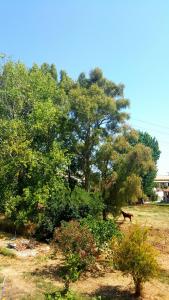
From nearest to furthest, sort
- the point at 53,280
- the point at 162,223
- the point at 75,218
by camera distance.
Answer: the point at 53,280, the point at 75,218, the point at 162,223

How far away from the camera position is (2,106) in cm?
2677

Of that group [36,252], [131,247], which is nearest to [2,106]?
[36,252]

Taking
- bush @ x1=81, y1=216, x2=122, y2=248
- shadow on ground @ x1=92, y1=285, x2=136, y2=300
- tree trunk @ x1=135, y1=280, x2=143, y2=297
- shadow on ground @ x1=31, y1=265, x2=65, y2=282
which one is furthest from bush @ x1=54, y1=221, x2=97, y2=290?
tree trunk @ x1=135, y1=280, x2=143, y2=297

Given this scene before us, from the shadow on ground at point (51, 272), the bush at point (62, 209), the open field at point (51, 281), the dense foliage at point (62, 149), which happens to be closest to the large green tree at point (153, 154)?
the dense foliage at point (62, 149)

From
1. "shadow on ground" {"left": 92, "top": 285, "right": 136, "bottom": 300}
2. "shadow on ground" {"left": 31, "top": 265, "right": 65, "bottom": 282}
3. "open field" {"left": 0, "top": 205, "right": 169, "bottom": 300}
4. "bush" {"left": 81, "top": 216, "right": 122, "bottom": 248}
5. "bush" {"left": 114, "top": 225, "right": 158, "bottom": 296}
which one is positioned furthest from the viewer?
"bush" {"left": 81, "top": 216, "right": 122, "bottom": 248}

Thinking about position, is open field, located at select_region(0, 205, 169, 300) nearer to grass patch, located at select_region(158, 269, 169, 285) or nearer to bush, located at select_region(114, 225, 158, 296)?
grass patch, located at select_region(158, 269, 169, 285)

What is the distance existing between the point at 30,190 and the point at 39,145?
4.24 metres

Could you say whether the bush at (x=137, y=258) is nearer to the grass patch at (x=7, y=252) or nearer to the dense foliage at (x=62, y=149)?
the grass patch at (x=7, y=252)

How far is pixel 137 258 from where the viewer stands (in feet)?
44.3

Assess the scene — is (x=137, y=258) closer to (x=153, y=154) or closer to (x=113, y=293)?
(x=113, y=293)

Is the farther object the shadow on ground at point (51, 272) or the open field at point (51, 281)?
the shadow on ground at point (51, 272)

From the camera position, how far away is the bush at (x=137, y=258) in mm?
13492

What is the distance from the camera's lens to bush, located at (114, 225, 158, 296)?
13.5 metres

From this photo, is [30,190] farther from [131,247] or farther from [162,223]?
[162,223]
